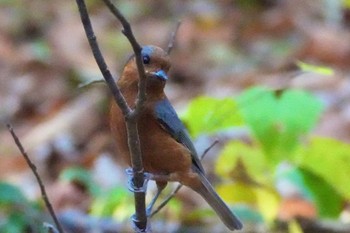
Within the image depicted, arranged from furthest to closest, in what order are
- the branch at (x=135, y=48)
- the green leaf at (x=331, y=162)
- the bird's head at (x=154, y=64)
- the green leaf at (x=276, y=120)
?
the green leaf at (x=331, y=162), the green leaf at (x=276, y=120), the bird's head at (x=154, y=64), the branch at (x=135, y=48)

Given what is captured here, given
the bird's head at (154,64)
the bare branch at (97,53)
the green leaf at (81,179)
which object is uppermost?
the green leaf at (81,179)

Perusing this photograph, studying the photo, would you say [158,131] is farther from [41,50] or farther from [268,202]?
[41,50]

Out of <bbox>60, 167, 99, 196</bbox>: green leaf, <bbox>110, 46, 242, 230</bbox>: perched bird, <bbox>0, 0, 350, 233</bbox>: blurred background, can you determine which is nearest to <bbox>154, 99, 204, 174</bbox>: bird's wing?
<bbox>110, 46, 242, 230</bbox>: perched bird

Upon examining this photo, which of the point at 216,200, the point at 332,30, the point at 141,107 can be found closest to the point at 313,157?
the point at 216,200

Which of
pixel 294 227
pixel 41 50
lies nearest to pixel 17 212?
pixel 294 227

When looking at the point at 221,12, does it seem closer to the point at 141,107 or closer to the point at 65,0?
the point at 65,0

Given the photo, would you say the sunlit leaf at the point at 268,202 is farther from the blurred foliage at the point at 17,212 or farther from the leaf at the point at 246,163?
the blurred foliage at the point at 17,212

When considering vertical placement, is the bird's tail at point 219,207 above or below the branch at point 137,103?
above

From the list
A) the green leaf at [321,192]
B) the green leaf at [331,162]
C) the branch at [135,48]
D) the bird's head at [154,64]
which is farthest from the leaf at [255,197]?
the branch at [135,48]

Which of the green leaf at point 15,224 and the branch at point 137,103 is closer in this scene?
the branch at point 137,103
